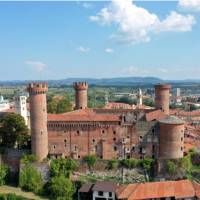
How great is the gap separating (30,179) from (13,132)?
30.9ft

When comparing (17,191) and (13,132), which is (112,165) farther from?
(13,132)

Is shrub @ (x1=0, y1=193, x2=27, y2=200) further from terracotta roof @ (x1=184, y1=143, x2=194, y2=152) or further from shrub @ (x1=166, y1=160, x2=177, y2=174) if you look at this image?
terracotta roof @ (x1=184, y1=143, x2=194, y2=152)

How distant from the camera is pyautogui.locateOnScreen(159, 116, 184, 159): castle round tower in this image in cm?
5531

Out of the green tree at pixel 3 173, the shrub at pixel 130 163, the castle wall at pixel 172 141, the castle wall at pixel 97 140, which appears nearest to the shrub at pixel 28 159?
the castle wall at pixel 97 140

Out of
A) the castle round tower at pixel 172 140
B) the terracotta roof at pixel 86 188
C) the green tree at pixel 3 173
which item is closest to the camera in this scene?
the terracotta roof at pixel 86 188

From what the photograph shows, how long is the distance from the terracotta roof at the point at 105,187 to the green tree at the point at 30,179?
8495mm

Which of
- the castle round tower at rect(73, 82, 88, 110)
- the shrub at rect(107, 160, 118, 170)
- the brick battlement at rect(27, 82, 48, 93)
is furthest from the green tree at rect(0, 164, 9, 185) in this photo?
the castle round tower at rect(73, 82, 88, 110)

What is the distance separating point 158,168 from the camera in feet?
180

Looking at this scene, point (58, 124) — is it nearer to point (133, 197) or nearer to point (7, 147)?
point (7, 147)

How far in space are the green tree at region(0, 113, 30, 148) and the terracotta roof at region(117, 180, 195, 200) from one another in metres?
19.2

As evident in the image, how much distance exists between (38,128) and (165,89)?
2315cm

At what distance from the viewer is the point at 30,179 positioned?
54.0m

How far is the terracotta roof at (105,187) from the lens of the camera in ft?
165

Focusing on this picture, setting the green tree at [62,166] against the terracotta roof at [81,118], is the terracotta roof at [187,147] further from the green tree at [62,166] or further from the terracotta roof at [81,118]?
the green tree at [62,166]
